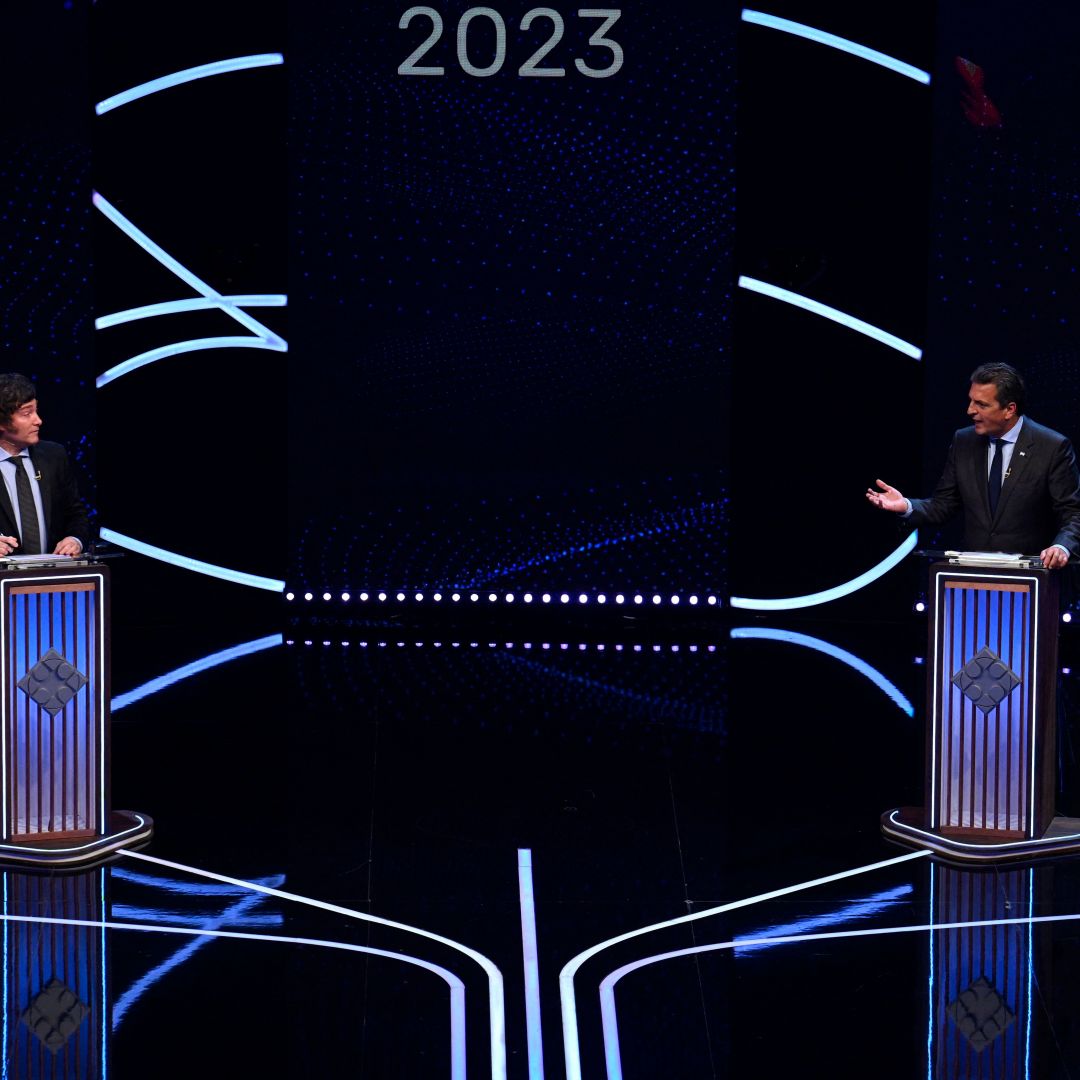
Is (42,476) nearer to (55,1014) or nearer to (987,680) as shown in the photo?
(55,1014)

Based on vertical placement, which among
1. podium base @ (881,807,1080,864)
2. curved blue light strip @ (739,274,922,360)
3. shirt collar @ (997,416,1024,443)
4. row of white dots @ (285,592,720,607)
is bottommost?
podium base @ (881,807,1080,864)

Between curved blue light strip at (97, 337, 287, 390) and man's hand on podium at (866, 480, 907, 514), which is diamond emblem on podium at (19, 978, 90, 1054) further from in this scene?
curved blue light strip at (97, 337, 287, 390)

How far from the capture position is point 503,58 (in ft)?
26.5

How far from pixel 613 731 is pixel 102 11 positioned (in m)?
4.04

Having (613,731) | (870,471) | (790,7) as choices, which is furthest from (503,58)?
(613,731)

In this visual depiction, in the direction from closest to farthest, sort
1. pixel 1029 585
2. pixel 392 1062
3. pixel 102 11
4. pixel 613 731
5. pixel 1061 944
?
pixel 392 1062
pixel 1061 944
pixel 1029 585
pixel 613 731
pixel 102 11

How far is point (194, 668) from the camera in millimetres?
7457

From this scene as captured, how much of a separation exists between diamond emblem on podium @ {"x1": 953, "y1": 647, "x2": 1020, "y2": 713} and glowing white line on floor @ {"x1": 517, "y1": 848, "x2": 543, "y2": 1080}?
1373 millimetres

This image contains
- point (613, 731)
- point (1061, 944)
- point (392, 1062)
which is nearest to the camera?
point (392, 1062)

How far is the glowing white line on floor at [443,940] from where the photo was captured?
3.95 m

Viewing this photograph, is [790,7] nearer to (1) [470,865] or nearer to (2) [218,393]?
(2) [218,393]

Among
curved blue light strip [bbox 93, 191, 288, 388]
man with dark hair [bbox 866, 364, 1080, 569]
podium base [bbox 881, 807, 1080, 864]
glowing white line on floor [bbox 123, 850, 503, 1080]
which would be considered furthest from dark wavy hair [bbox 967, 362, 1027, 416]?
curved blue light strip [bbox 93, 191, 288, 388]

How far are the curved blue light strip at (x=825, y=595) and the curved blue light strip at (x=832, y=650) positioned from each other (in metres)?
0.15

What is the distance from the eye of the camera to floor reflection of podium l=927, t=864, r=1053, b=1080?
13.0 feet
